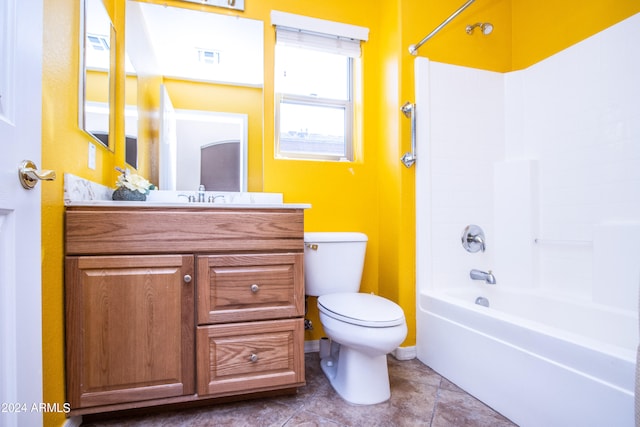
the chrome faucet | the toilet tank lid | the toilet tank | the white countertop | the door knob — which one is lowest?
the chrome faucet

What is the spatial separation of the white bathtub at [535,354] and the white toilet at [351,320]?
39 centimetres

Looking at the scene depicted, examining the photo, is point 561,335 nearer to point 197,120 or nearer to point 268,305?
point 268,305

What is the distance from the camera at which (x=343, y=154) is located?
7.07 ft

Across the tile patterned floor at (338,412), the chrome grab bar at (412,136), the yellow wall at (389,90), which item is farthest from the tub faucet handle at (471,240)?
the tile patterned floor at (338,412)

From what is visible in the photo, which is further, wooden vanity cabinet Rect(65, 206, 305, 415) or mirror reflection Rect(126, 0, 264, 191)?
mirror reflection Rect(126, 0, 264, 191)

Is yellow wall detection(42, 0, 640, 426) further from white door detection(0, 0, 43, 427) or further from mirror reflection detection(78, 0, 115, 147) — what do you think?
white door detection(0, 0, 43, 427)

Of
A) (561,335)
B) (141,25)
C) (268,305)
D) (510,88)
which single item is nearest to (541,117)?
(510,88)

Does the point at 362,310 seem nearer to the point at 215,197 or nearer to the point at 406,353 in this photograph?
A: the point at 406,353

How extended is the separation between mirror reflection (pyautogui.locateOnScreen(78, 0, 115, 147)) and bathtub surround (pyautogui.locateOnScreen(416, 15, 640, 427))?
1.68m

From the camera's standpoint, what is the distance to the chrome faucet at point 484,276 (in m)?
1.82

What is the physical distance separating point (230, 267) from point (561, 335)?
4.22 ft

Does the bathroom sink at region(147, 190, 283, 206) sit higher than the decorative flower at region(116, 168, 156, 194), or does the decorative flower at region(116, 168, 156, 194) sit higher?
the decorative flower at region(116, 168, 156, 194)

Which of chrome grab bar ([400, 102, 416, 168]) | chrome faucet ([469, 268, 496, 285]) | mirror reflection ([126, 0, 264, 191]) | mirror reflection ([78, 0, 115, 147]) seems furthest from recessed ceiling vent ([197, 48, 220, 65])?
chrome faucet ([469, 268, 496, 285])

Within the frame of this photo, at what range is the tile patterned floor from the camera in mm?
1249
